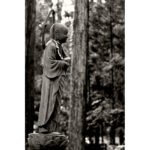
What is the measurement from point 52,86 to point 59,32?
2.08 feet

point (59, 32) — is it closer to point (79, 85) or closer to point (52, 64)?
point (52, 64)

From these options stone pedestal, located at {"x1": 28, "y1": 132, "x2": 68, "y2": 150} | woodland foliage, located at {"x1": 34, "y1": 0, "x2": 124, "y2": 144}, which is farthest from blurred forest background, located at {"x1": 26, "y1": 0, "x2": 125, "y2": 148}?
stone pedestal, located at {"x1": 28, "y1": 132, "x2": 68, "y2": 150}

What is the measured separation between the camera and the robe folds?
600 cm

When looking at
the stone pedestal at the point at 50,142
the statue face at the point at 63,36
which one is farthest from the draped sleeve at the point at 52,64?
the stone pedestal at the point at 50,142

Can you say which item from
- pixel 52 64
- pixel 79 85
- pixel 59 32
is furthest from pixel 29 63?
pixel 79 85

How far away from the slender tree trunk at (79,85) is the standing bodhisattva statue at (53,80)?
0.13 metres

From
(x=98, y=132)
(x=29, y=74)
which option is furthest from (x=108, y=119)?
(x=29, y=74)

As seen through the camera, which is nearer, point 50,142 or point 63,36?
point 50,142

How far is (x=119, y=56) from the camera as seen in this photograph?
5.85 meters

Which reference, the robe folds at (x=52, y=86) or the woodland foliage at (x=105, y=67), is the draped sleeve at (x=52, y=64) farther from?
the woodland foliage at (x=105, y=67)

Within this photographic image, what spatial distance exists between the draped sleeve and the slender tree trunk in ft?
0.42

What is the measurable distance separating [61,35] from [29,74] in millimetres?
600

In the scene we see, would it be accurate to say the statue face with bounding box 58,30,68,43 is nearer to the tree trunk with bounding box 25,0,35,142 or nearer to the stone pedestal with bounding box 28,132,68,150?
the tree trunk with bounding box 25,0,35,142

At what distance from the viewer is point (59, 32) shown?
6.08 metres
